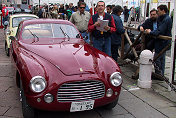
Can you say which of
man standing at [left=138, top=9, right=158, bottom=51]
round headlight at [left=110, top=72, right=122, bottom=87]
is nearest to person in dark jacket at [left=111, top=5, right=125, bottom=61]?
man standing at [left=138, top=9, right=158, bottom=51]

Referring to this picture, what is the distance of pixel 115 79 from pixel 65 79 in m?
0.86

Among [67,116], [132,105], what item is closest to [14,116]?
[67,116]

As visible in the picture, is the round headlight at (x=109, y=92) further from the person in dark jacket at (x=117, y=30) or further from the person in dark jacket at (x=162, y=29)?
the person in dark jacket at (x=117, y=30)

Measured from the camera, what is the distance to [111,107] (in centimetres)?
416

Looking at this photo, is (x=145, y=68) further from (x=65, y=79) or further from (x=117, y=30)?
(x=65, y=79)

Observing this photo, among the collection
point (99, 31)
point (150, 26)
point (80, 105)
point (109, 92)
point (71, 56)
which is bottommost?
point (80, 105)

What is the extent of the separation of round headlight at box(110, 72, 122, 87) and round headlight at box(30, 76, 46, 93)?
3.54 feet

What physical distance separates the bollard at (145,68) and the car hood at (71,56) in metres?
1.40

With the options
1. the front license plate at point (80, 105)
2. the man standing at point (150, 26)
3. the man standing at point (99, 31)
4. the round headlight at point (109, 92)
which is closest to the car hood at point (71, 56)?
the round headlight at point (109, 92)

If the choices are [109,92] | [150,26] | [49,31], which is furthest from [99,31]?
[109,92]

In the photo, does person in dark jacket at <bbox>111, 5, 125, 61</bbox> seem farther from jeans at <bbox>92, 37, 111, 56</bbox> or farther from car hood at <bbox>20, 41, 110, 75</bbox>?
car hood at <bbox>20, 41, 110, 75</bbox>

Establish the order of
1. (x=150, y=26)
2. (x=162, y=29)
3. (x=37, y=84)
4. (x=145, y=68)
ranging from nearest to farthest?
(x=37, y=84) → (x=145, y=68) → (x=162, y=29) → (x=150, y=26)

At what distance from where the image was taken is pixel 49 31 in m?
5.16

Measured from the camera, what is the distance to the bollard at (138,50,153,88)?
5.28m
